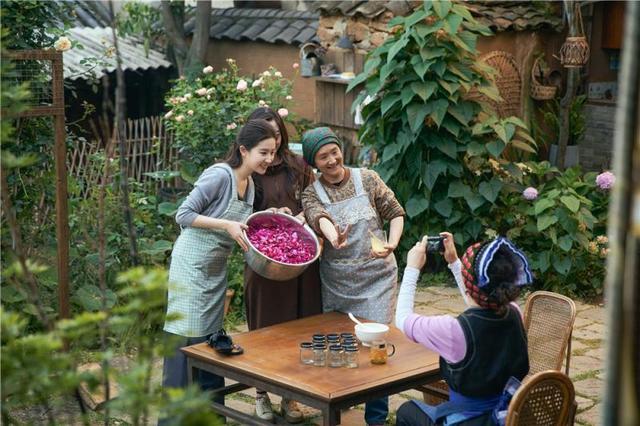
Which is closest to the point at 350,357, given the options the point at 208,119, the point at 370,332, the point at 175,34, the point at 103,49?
the point at 370,332

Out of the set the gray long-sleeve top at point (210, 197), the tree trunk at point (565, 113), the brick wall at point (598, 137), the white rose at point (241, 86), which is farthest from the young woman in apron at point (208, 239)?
the brick wall at point (598, 137)

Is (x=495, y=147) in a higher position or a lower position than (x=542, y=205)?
higher

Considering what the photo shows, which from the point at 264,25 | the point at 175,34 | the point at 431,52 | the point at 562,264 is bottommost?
the point at 562,264

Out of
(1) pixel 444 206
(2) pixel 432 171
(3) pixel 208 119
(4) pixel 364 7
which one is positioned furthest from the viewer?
(4) pixel 364 7

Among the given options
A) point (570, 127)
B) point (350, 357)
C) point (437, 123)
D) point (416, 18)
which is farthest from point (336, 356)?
point (570, 127)

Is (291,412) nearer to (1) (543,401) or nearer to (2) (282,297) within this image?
(2) (282,297)

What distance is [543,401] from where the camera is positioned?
3578 mm

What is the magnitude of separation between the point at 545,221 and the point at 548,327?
3.24 metres

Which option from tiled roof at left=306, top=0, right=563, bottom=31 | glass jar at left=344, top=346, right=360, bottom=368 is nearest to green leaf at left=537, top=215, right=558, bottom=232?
tiled roof at left=306, top=0, right=563, bottom=31

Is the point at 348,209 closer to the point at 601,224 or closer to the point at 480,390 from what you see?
the point at 480,390

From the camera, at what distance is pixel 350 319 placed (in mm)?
4996

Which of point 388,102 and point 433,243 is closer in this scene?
point 433,243

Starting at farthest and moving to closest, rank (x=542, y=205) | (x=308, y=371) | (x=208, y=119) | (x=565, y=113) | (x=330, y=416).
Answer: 1. (x=565, y=113)
2. (x=208, y=119)
3. (x=542, y=205)
4. (x=308, y=371)
5. (x=330, y=416)

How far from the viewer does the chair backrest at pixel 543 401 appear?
11.3 ft
